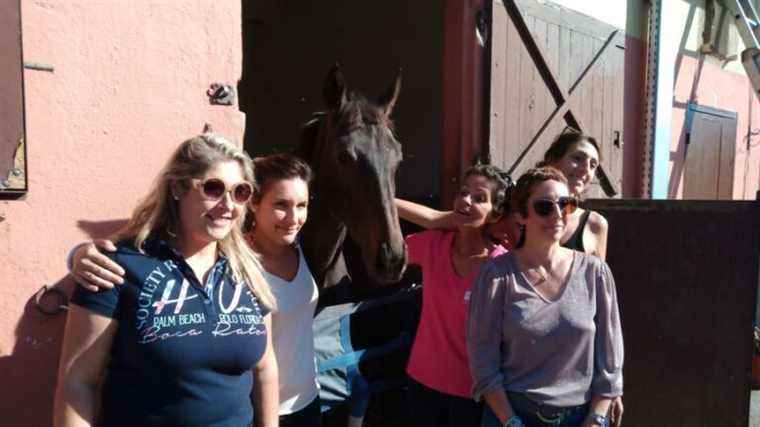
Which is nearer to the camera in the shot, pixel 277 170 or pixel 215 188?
pixel 215 188

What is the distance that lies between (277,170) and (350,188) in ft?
3.17

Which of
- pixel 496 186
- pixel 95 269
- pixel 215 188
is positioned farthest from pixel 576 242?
pixel 95 269

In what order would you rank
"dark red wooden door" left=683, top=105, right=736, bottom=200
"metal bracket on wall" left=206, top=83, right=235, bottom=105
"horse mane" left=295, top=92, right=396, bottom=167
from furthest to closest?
1. "dark red wooden door" left=683, top=105, right=736, bottom=200
2. "horse mane" left=295, top=92, right=396, bottom=167
3. "metal bracket on wall" left=206, top=83, right=235, bottom=105

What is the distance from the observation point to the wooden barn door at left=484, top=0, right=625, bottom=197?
13.8 feet

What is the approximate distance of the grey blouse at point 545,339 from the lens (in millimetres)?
→ 1968

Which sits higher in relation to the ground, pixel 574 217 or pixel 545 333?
pixel 574 217

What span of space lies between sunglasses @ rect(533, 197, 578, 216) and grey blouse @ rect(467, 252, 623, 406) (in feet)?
0.67

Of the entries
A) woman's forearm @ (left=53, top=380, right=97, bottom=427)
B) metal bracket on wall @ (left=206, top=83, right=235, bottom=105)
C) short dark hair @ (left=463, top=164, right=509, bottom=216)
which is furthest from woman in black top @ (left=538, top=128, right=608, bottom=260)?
woman's forearm @ (left=53, top=380, right=97, bottom=427)

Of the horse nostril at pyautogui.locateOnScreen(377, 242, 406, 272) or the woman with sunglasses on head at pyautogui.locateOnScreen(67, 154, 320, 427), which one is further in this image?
the horse nostril at pyautogui.locateOnScreen(377, 242, 406, 272)

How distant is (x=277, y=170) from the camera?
206cm

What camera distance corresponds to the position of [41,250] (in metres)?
2.10

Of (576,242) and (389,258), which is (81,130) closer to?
(389,258)

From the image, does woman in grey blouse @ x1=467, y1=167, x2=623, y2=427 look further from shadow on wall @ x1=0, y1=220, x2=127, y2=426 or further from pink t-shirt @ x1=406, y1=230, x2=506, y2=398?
shadow on wall @ x1=0, y1=220, x2=127, y2=426

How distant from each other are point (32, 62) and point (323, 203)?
153 centimetres
